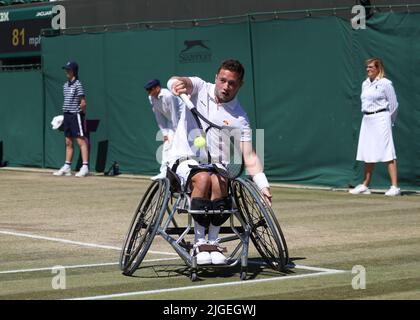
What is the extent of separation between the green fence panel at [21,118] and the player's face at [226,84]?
47.5ft

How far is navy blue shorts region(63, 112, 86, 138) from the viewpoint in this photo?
2164cm

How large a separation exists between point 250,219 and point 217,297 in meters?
1.55

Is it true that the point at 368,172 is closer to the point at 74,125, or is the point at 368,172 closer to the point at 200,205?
the point at 74,125

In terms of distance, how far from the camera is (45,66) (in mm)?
23781

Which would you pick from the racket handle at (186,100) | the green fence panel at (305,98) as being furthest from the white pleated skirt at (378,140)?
the racket handle at (186,100)

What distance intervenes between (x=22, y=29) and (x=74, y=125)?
5.09 m

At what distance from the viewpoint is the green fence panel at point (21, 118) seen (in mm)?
23844

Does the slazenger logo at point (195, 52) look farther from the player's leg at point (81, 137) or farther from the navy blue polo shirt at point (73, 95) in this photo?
the player's leg at point (81, 137)

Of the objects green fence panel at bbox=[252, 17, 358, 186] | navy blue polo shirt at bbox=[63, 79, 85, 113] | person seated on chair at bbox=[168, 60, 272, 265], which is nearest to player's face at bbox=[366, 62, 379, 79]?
green fence panel at bbox=[252, 17, 358, 186]

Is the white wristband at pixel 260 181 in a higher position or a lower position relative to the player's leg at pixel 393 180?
higher

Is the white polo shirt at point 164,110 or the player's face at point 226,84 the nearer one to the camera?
the player's face at point 226,84

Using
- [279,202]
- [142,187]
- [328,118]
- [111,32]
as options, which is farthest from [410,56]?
[111,32]

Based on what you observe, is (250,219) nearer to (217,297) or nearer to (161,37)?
(217,297)

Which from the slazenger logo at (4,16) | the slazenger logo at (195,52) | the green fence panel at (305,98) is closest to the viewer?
the green fence panel at (305,98)
